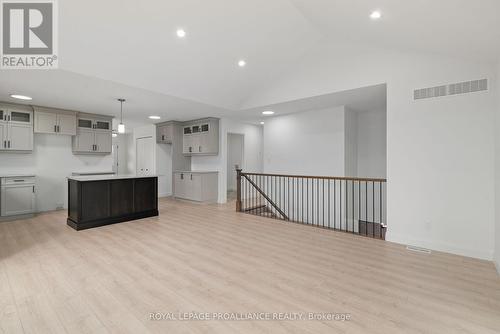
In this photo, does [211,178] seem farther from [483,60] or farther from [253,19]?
[483,60]

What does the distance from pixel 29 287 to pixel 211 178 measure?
16.8 feet

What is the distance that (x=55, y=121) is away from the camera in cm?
602

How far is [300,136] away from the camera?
6.56 metres

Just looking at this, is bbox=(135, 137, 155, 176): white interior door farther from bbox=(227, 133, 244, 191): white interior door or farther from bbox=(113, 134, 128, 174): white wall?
bbox=(227, 133, 244, 191): white interior door

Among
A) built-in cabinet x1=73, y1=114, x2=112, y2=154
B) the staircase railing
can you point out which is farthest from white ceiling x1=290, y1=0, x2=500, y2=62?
built-in cabinet x1=73, y1=114, x2=112, y2=154

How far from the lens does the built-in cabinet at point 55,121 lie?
5.79 m

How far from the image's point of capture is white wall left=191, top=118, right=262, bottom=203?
7.49 meters

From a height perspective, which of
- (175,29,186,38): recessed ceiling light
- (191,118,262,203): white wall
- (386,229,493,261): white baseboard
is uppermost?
(175,29,186,38): recessed ceiling light

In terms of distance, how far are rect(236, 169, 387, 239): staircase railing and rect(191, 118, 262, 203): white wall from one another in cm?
114

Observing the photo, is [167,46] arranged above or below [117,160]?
above

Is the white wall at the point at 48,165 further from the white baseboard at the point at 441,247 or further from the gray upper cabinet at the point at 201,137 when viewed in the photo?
the white baseboard at the point at 441,247

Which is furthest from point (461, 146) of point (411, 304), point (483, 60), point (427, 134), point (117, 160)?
point (117, 160)

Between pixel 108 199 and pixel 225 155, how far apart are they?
3.48 meters

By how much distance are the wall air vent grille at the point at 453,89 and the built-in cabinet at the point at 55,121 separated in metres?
7.61
